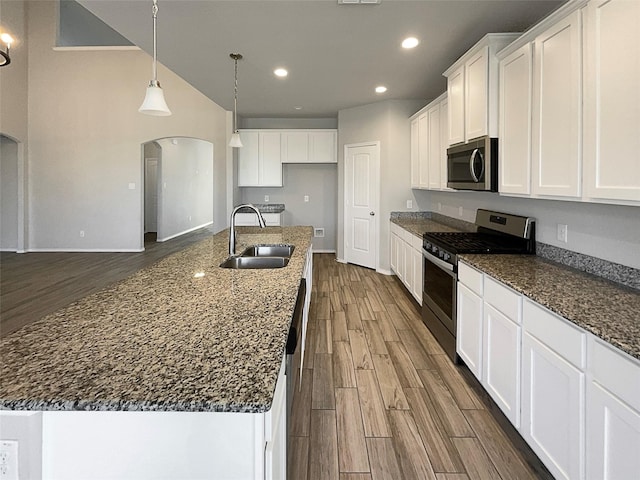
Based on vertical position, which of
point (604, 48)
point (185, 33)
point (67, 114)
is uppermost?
point (67, 114)

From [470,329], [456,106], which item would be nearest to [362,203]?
[456,106]

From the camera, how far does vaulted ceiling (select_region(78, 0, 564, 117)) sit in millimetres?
3064

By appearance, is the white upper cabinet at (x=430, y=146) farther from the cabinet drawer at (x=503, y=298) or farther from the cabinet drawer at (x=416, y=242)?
the cabinet drawer at (x=503, y=298)

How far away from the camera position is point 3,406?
909 millimetres

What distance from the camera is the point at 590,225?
242 cm

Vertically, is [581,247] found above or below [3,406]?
above

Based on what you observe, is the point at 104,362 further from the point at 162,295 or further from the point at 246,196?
the point at 246,196

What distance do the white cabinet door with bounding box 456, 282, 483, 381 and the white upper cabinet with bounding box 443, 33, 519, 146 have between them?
1.22 metres

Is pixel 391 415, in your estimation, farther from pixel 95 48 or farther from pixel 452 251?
pixel 95 48

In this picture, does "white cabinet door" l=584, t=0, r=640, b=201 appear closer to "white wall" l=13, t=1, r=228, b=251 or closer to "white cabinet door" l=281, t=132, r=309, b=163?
"white cabinet door" l=281, t=132, r=309, b=163

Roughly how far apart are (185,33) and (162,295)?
273 centimetres

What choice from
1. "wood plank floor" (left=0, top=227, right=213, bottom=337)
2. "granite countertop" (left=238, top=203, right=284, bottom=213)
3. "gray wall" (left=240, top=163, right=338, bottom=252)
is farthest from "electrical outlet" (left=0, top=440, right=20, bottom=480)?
"gray wall" (left=240, top=163, right=338, bottom=252)

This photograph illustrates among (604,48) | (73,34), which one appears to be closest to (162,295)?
(604,48)

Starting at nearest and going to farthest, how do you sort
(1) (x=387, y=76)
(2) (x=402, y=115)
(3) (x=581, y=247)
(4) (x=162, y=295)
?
(4) (x=162, y=295) < (3) (x=581, y=247) < (1) (x=387, y=76) < (2) (x=402, y=115)
